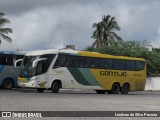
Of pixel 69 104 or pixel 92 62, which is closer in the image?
pixel 69 104

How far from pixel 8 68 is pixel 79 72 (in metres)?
6.14

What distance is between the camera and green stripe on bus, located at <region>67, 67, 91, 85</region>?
3269 cm

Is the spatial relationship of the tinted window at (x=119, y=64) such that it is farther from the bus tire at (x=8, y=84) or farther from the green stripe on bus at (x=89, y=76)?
the bus tire at (x=8, y=84)

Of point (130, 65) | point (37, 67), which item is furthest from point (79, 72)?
point (130, 65)

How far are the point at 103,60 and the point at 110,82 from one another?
80.4 inches

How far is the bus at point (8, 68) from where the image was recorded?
3559cm

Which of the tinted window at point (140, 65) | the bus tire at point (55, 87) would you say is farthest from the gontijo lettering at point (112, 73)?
the bus tire at point (55, 87)

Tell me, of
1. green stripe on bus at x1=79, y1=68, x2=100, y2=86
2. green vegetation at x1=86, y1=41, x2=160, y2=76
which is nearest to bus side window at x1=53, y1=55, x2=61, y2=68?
green stripe on bus at x1=79, y1=68, x2=100, y2=86

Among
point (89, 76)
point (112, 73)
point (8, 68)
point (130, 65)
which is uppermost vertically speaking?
point (130, 65)

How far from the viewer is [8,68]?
3569cm

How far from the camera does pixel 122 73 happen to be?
36.5m

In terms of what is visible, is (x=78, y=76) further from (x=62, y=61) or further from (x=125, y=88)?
(x=125, y=88)

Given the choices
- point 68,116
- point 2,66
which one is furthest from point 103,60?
point 68,116

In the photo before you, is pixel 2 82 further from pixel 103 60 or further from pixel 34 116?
pixel 34 116
